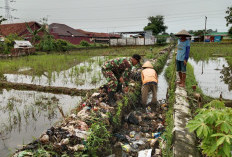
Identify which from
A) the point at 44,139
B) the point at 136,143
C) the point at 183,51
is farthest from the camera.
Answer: the point at 183,51

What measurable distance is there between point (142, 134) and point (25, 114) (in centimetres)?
268

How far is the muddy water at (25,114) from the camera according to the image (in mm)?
3039

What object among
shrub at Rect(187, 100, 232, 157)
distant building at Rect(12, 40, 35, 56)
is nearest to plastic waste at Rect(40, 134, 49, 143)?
shrub at Rect(187, 100, 232, 157)

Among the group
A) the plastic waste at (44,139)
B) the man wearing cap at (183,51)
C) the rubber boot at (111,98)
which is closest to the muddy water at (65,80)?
the rubber boot at (111,98)

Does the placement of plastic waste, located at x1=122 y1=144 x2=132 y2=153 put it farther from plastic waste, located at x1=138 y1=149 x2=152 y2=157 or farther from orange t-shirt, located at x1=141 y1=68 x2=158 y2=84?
orange t-shirt, located at x1=141 y1=68 x2=158 y2=84

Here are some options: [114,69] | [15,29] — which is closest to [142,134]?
[114,69]

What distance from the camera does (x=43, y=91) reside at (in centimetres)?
561

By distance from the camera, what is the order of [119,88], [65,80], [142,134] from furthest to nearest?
[65,80]
[119,88]
[142,134]

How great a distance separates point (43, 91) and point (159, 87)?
3839 millimetres

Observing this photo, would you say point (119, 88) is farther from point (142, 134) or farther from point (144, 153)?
point (144, 153)

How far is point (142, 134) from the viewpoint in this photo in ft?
10.3

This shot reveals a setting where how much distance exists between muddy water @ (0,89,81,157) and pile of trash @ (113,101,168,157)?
1358 millimetres

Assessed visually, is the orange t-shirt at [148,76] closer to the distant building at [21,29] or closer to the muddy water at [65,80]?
the muddy water at [65,80]

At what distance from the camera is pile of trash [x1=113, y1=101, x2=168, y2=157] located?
2619 mm
